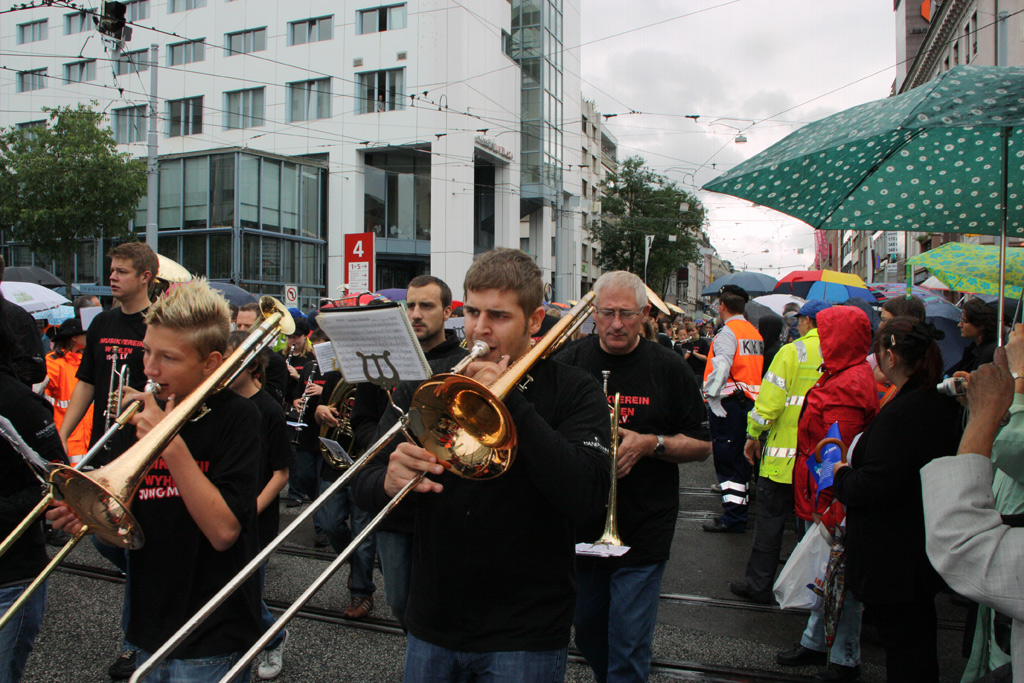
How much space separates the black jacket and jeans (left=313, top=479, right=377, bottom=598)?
113 inches

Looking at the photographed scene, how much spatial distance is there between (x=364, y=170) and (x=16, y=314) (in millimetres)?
28881

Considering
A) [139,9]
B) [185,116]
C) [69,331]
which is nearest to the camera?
[69,331]

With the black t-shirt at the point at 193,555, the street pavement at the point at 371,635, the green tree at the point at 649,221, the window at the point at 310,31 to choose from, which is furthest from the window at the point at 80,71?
the black t-shirt at the point at 193,555

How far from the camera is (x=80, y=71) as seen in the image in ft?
113

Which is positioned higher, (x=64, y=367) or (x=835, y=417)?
(x=64, y=367)

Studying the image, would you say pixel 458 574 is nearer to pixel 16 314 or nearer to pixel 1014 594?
pixel 1014 594

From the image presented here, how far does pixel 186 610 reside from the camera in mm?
2275

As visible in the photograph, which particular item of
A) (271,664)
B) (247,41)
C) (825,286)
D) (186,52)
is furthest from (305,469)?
(186,52)

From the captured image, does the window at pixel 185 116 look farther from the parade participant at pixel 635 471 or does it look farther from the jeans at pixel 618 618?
the jeans at pixel 618 618

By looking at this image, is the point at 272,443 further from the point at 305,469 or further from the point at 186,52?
the point at 186,52

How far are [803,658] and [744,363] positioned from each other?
3428mm

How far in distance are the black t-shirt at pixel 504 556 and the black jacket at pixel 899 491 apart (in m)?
1.63

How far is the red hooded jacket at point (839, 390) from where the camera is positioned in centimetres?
428

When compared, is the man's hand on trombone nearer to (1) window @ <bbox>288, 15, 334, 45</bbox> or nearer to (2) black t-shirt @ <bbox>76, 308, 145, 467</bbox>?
(2) black t-shirt @ <bbox>76, 308, 145, 467</bbox>
